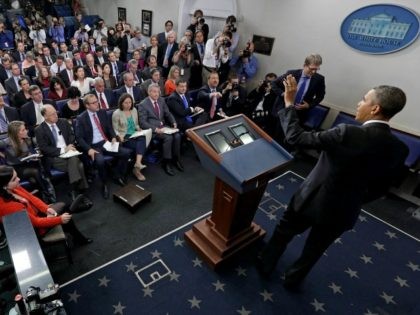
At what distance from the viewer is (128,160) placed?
12.3 feet

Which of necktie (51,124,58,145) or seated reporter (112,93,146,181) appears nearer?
necktie (51,124,58,145)

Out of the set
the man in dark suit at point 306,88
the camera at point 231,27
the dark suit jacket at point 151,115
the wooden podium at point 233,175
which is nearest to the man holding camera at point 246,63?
the camera at point 231,27

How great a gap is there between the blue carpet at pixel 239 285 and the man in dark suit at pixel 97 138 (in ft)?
4.11

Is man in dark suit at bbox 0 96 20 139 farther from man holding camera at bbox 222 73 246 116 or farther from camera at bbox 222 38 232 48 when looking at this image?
camera at bbox 222 38 232 48

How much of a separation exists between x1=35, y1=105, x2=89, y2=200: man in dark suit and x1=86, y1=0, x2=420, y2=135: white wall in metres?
4.14

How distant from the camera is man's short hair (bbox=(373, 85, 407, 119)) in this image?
5.14ft

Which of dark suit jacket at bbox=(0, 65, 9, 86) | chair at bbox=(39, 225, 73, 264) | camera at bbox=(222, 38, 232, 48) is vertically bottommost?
chair at bbox=(39, 225, 73, 264)

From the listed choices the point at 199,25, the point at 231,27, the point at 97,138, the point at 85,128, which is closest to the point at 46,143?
the point at 85,128

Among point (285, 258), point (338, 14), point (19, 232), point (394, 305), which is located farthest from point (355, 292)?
point (338, 14)

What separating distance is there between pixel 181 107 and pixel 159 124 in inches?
19.1

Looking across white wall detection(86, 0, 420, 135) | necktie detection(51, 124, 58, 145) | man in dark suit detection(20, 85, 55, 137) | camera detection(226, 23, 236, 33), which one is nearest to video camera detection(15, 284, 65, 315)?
necktie detection(51, 124, 58, 145)

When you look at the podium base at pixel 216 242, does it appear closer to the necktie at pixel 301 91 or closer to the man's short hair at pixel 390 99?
the man's short hair at pixel 390 99

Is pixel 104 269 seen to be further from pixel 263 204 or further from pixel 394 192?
pixel 394 192

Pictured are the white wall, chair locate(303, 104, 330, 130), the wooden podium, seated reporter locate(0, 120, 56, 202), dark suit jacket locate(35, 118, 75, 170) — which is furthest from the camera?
chair locate(303, 104, 330, 130)
